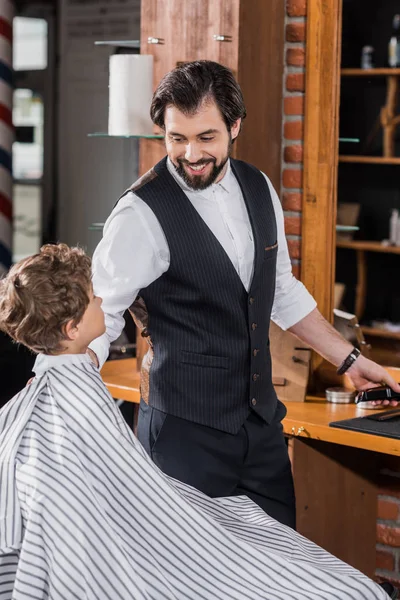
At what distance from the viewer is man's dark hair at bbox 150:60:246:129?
251 centimetres

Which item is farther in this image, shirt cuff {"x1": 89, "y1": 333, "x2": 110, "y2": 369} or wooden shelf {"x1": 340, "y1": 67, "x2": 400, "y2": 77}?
wooden shelf {"x1": 340, "y1": 67, "x2": 400, "y2": 77}

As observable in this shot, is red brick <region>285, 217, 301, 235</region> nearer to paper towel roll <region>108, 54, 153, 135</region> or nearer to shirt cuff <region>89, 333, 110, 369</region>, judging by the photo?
paper towel roll <region>108, 54, 153, 135</region>

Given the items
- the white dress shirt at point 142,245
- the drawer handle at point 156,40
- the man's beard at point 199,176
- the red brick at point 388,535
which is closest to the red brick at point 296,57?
the drawer handle at point 156,40

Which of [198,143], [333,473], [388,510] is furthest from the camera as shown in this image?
[388,510]

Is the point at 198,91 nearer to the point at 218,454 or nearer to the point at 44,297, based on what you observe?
the point at 44,297

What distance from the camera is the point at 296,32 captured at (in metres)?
3.44

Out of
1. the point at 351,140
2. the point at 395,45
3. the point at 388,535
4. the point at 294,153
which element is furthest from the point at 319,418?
the point at 395,45

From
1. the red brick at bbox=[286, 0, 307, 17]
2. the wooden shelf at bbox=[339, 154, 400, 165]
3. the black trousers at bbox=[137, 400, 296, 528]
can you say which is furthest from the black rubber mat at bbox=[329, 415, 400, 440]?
the red brick at bbox=[286, 0, 307, 17]

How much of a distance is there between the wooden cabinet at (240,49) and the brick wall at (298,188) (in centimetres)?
3

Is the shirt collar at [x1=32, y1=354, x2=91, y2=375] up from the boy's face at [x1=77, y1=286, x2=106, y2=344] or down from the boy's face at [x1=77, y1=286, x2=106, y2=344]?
down

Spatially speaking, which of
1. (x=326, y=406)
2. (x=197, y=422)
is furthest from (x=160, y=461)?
(x=326, y=406)

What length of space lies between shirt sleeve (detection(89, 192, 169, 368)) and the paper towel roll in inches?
35.7

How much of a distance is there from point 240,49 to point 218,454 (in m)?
1.36

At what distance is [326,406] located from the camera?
3281mm
